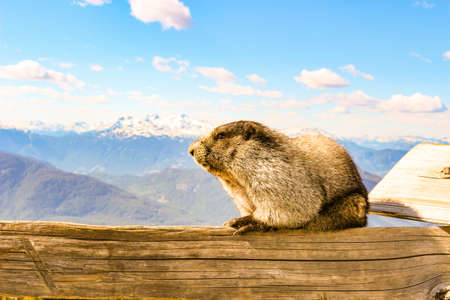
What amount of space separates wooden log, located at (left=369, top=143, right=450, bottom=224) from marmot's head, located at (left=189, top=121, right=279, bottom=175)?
4.11ft

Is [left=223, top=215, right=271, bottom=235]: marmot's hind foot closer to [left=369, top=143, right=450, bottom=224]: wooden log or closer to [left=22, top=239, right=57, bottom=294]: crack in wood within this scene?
[left=22, top=239, right=57, bottom=294]: crack in wood

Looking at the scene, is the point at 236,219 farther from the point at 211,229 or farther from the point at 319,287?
the point at 319,287

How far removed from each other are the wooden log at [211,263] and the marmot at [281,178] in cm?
11

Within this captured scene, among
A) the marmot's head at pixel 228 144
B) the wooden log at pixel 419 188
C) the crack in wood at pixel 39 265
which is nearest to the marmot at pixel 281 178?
the marmot's head at pixel 228 144

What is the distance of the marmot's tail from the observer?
7.57ft

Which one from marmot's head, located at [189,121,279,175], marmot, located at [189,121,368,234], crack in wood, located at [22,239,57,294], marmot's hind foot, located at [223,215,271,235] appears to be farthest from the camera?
marmot's head, located at [189,121,279,175]

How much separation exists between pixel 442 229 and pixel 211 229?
1.88 meters

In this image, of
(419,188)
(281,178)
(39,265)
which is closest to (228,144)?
(281,178)

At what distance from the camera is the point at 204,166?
8.40 feet

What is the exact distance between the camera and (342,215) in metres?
2.37

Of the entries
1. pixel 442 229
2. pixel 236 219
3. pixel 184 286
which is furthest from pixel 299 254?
pixel 442 229

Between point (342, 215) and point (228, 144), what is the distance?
0.99m

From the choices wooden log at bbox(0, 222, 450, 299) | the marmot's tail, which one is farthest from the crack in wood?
the marmot's tail

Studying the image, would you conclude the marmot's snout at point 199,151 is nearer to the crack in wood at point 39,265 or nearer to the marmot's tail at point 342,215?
the marmot's tail at point 342,215
